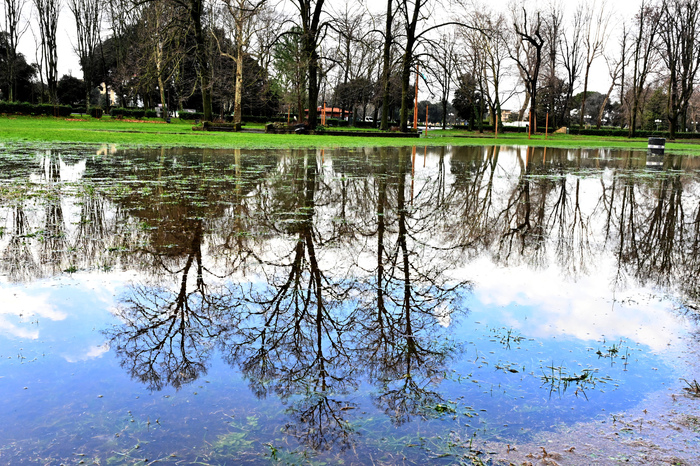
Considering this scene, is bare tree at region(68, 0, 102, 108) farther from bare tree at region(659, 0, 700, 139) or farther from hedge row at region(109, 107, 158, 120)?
bare tree at region(659, 0, 700, 139)

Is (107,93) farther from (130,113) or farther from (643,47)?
(643,47)

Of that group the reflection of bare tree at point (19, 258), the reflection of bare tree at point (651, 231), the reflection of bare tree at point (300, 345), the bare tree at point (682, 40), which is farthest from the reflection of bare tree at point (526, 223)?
the bare tree at point (682, 40)

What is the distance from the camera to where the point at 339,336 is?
3.41m

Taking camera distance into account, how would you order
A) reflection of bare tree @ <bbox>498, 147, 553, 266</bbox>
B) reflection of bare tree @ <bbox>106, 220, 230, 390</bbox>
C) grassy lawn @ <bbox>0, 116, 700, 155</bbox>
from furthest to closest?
grassy lawn @ <bbox>0, 116, 700, 155</bbox> → reflection of bare tree @ <bbox>498, 147, 553, 266</bbox> → reflection of bare tree @ <bbox>106, 220, 230, 390</bbox>

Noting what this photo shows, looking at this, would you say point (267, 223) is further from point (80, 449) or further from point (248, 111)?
point (248, 111)

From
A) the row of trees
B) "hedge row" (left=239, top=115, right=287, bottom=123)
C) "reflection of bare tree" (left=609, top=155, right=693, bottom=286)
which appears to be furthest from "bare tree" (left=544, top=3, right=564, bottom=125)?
"reflection of bare tree" (left=609, top=155, right=693, bottom=286)

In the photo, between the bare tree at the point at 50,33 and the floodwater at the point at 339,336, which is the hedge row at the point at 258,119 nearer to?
the bare tree at the point at 50,33

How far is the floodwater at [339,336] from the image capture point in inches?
93.0

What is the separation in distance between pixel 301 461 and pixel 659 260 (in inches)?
183

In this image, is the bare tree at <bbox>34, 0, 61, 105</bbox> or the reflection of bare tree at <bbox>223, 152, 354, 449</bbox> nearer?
the reflection of bare tree at <bbox>223, 152, 354, 449</bbox>

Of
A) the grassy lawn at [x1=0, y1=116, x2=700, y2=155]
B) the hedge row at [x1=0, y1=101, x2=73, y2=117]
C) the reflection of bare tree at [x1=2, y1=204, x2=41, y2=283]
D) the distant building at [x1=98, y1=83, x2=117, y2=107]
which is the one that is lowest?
the reflection of bare tree at [x1=2, y1=204, x2=41, y2=283]

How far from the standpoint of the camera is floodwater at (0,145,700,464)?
7.75 feet

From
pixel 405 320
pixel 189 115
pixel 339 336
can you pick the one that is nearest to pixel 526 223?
pixel 405 320

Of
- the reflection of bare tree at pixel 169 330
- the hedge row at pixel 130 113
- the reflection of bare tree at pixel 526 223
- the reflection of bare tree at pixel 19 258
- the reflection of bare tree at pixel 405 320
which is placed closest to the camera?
the reflection of bare tree at pixel 405 320
